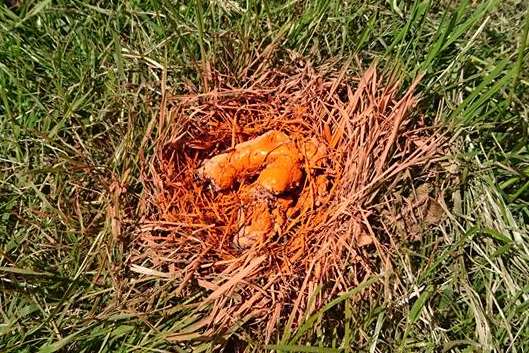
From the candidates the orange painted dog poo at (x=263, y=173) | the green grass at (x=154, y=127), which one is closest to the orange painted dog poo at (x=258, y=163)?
the orange painted dog poo at (x=263, y=173)

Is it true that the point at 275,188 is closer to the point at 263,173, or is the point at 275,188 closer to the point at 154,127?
the point at 263,173

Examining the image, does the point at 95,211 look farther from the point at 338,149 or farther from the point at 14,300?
the point at 338,149

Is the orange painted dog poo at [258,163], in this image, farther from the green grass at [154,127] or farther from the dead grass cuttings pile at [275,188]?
the green grass at [154,127]

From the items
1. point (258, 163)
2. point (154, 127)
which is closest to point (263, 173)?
point (258, 163)

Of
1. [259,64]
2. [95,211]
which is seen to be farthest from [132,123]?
[259,64]
